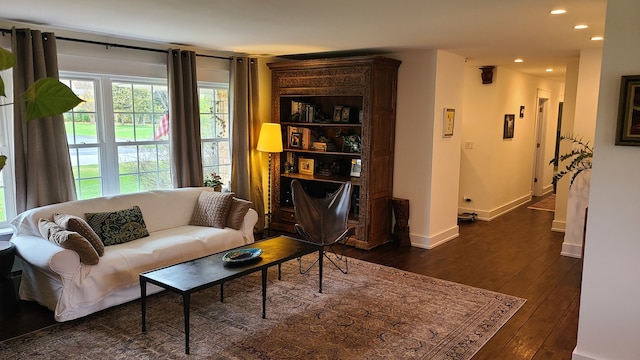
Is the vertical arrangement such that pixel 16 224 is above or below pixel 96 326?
above

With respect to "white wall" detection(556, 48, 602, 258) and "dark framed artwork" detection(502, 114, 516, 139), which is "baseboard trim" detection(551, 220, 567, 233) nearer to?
"white wall" detection(556, 48, 602, 258)

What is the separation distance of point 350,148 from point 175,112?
2.11m

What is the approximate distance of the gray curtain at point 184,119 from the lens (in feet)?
16.1

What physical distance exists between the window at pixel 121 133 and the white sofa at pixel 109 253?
52cm

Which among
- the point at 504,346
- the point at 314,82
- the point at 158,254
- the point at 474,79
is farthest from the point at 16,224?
the point at 474,79

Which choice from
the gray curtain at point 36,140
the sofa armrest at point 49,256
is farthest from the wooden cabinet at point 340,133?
the sofa armrest at point 49,256

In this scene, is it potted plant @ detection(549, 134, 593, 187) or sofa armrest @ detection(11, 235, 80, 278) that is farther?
potted plant @ detection(549, 134, 593, 187)

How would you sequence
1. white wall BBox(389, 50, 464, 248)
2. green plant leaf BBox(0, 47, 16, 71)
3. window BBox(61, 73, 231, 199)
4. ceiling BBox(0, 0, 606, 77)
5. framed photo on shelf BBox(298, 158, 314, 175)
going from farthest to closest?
framed photo on shelf BBox(298, 158, 314, 175), white wall BBox(389, 50, 464, 248), window BBox(61, 73, 231, 199), ceiling BBox(0, 0, 606, 77), green plant leaf BBox(0, 47, 16, 71)

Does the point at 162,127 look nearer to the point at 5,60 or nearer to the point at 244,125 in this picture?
the point at 244,125

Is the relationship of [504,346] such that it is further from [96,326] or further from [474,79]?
[474,79]

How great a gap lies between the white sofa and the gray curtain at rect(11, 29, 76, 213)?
0.81 ft

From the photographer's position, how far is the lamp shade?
5660mm

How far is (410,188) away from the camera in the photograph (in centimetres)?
554

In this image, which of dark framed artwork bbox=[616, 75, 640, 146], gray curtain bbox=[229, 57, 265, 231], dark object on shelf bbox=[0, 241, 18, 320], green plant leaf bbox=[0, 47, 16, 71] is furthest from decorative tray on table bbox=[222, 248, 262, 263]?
dark framed artwork bbox=[616, 75, 640, 146]
